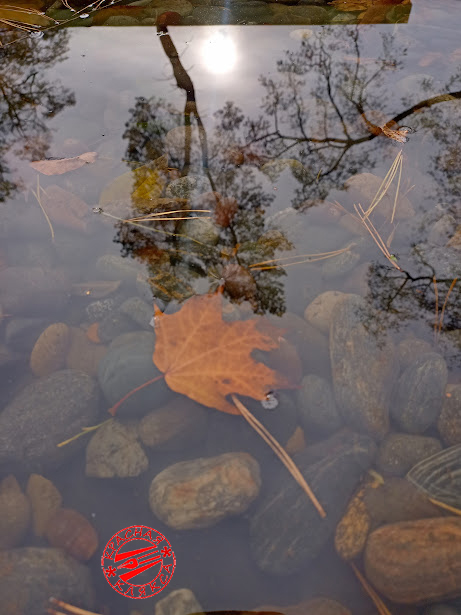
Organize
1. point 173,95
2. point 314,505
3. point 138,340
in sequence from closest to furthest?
point 314,505 → point 138,340 → point 173,95

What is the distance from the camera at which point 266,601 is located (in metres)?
1.73

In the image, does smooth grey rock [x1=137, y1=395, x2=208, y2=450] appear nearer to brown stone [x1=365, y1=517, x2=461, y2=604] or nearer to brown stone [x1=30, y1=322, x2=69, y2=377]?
brown stone [x1=30, y1=322, x2=69, y2=377]

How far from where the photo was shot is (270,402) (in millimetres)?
2105

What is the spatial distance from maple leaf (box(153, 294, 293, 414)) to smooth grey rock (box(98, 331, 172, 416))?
0.06 m

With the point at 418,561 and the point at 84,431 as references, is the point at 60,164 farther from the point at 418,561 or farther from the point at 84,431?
the point at 418,561

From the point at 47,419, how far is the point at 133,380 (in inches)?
18.9

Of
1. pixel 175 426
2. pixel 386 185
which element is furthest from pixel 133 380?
pixel 386 185

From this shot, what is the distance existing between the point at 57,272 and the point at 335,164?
2.09m

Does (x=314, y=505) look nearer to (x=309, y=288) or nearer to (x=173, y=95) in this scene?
(x=309, y=288)

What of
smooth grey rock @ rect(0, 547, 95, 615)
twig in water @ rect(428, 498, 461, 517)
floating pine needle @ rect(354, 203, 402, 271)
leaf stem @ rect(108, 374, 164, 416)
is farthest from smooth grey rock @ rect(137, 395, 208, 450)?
floating pine needle @ rect(354, 203, 402, 271)

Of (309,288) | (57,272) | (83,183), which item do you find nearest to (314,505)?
(309,288)

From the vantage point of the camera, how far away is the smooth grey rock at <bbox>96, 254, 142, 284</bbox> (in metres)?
2.58

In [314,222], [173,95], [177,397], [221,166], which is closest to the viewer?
[177,397]

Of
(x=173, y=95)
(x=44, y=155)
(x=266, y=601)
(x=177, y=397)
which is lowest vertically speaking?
(x=266, y=601)
